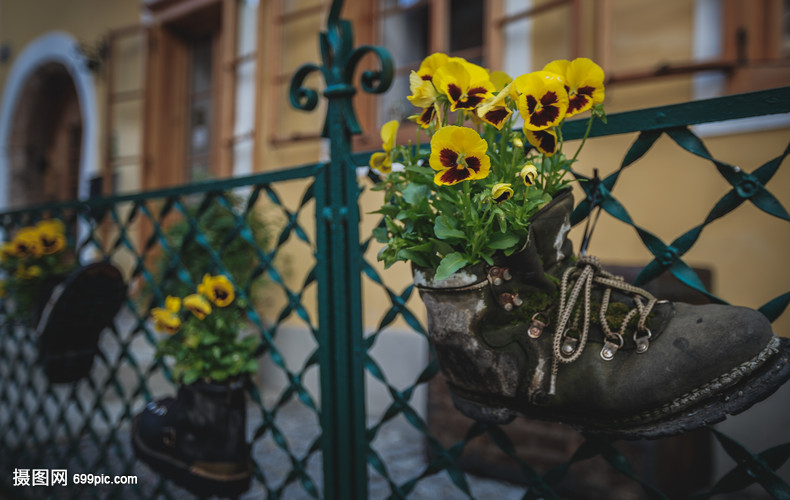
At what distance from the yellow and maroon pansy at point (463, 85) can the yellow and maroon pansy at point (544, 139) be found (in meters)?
0.09

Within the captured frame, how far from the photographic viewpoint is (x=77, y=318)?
172 centimetres

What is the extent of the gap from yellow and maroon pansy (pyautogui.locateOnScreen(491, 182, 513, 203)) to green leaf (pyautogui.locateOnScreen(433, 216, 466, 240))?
80 mm

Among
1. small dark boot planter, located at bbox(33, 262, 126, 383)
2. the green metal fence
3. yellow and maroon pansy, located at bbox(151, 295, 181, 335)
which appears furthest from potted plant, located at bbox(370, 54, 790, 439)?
small dark boot planter, located at bbox(33, 262, 126, 383)

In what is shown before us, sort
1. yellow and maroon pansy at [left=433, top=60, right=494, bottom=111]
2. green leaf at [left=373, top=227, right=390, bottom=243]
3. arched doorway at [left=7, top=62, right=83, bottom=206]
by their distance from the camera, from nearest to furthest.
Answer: yellow and maroon pansy at [left=433, top=60, right=494, bottom=111]
green leaf at [left=373, top=227, right=390, bottom=243]
arched doorway at [left=7, top=62, right=83, bottom=206]

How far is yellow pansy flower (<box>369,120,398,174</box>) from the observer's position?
2.95 ft

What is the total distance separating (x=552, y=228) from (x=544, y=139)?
0.13m

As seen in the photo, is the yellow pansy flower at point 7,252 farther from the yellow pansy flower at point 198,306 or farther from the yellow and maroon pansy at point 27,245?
the yellow pansy flower at point 198,306

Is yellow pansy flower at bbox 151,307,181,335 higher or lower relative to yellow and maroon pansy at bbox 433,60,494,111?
lower

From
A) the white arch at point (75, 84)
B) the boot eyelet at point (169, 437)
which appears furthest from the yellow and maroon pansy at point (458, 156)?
the white arch at point (75, 84)

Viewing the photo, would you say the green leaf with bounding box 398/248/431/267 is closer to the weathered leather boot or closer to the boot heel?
the weathered leather boot

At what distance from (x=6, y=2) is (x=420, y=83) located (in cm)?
895

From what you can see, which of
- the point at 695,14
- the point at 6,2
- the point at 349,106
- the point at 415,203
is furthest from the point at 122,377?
the point at 6,2

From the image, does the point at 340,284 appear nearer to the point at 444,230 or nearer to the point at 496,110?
the point at 444,230

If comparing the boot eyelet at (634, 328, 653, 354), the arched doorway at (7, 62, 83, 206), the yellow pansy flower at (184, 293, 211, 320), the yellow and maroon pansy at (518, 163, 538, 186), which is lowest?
the yellow pansy flower at (184, 293, 211, 320)
